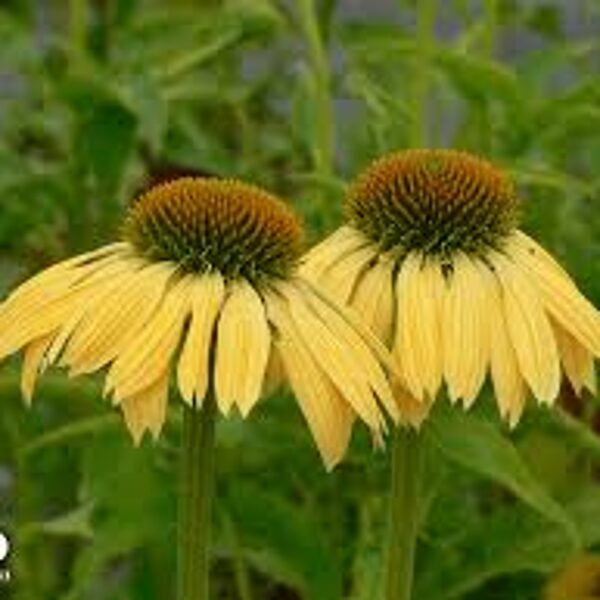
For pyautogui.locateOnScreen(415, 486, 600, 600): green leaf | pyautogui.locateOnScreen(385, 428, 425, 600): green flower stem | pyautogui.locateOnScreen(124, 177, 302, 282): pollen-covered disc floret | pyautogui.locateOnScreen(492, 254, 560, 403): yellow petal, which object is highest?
pyautogui.locateOnScreen(124, 177, 302, 282): pollen-covered disc floret

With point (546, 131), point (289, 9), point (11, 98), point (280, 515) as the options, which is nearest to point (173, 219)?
point (280, 515)

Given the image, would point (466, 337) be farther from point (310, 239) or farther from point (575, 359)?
point (310, 239)

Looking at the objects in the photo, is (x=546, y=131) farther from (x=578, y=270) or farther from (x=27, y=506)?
(x=27, y=506)

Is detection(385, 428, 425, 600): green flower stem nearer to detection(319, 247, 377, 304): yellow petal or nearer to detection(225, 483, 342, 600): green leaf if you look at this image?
detection(319, 247, 377, 304): yellow petal

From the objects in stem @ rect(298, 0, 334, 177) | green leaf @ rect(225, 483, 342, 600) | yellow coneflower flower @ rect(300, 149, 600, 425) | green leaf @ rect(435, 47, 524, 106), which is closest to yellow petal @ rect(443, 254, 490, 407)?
yellow coneflower flower @ rect(300, 149, 600, 425)

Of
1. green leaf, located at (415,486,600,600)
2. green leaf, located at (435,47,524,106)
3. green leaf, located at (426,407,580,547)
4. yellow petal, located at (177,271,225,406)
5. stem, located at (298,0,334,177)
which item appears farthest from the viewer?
stem, located at (298,0,334,177)

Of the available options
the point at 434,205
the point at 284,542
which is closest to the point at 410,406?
the point at 434,205

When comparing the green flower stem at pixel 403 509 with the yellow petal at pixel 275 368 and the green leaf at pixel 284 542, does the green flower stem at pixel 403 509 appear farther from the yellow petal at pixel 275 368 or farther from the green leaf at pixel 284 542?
the green leaf at pixel 284 542
